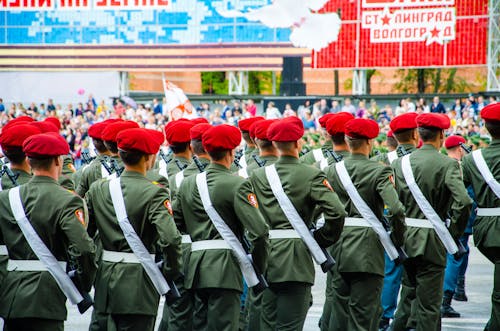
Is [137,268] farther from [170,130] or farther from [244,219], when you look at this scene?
[170,130]

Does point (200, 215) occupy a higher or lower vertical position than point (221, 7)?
lower

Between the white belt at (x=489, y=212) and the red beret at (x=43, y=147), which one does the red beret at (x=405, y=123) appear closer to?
the white belt at (x=489, y=212)

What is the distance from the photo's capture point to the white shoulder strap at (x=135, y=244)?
6.43m

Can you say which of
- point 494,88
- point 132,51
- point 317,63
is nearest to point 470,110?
point 494,88

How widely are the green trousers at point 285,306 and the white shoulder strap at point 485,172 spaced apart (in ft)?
6.29

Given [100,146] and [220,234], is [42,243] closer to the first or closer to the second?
[220,234]

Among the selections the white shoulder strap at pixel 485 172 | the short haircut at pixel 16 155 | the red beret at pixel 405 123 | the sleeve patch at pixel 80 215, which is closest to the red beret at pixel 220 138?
the sleeve patch at pixel 80 215

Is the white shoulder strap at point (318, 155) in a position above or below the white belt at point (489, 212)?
above

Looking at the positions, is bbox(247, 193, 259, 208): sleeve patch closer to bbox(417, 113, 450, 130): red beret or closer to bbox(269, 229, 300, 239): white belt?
bbox(269, 229, 300, 239): white belt

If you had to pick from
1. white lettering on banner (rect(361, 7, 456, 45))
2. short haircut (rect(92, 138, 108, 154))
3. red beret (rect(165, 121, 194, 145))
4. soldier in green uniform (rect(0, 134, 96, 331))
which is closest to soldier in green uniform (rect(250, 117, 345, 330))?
red beret (rect(165, 121, 194, 145))

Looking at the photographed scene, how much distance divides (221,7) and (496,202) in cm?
3070

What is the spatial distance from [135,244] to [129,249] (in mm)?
88

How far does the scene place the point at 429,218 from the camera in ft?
27.1

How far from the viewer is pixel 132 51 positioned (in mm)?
40438
